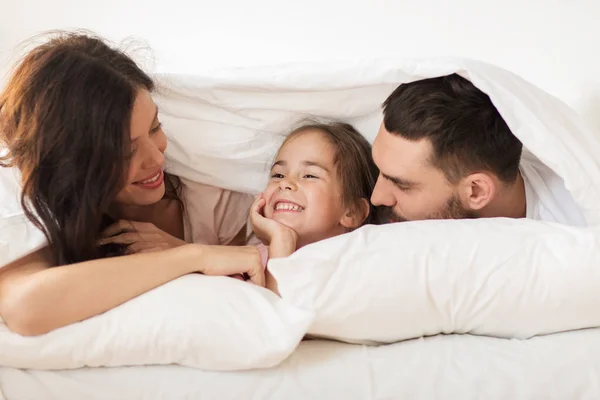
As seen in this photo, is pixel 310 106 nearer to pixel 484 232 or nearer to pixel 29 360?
pixel 484 232

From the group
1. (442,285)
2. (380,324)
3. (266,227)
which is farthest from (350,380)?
(266,227)

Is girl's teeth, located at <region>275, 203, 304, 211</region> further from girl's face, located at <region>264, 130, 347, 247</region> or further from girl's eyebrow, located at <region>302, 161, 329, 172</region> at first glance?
girl's eyebrow, located at <region>302, 161, 329, 172</region>

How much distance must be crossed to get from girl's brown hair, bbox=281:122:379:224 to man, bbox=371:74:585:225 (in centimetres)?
13

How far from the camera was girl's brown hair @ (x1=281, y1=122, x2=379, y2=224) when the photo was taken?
1.66 m

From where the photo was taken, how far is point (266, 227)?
1566 mm

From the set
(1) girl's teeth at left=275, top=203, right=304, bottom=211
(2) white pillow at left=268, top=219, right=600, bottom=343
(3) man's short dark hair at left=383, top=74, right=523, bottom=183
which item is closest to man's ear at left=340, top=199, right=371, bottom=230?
(1) girl's teeth at left=275, top=203, right=304, bottom=211

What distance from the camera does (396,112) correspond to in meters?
1.50

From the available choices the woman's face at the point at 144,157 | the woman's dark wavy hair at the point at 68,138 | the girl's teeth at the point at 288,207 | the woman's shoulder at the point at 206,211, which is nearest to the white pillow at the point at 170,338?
the woman's dark wavy hair at the point at 68,138

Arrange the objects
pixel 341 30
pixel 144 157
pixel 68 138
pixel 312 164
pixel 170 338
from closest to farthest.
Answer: pixel 170 338 → pixel 68 138 → pixel 144 157 → pixel 312 164 → pixel 341 30

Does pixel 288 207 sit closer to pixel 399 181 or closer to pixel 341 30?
pixel 399 181

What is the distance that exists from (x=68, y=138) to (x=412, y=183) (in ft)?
2.29

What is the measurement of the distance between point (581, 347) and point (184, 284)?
70 centimetres

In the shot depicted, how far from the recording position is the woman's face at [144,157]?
139cm

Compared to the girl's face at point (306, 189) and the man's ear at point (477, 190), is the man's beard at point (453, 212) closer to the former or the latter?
the man's ear at point (477, 190)
